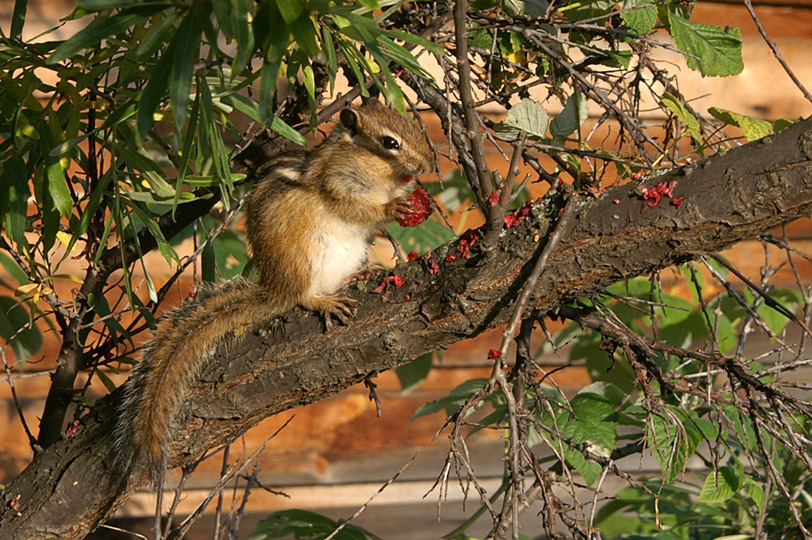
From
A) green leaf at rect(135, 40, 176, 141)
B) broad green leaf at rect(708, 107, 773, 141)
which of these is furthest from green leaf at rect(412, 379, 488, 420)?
green leaf at rect(135, 40, 176, 141)

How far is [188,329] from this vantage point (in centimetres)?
114

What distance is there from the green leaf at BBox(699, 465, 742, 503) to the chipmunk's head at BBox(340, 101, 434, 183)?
0.69 m

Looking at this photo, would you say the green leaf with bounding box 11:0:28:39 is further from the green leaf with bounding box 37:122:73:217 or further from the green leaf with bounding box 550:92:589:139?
the green leaf with bounding box 550:92:589:139

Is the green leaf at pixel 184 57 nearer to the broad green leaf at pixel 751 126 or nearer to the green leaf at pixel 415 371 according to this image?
the broad green leaf at pixel 751 126

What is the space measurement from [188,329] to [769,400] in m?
0.77

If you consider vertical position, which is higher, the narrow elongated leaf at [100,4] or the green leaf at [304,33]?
the narrow elongated leaf at [100,4]

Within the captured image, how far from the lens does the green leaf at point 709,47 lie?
1.08 m

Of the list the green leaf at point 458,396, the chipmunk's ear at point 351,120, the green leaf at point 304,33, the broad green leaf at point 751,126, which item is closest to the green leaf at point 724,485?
the green leaf at point 458,396

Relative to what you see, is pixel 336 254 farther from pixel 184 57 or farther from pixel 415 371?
pixel 184 57

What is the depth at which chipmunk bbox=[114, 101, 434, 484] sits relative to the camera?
106 cm

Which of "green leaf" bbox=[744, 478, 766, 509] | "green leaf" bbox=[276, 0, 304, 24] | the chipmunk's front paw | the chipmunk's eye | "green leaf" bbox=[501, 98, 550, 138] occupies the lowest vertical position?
"green leaf" bbox=[744, 478, 766, 509]

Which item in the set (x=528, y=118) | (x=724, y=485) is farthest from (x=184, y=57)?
(x=724, y=485)

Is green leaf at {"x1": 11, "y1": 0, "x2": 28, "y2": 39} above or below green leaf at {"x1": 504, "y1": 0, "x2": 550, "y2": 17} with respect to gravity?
above

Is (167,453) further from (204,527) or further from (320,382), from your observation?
(204,527)
